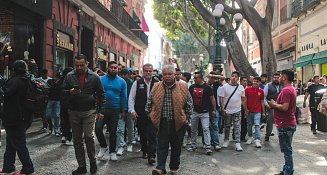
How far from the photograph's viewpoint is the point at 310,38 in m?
25.8

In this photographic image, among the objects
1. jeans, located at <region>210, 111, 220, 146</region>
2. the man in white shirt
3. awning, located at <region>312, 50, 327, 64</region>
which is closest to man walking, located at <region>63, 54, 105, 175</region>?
jeans, located at <region>210, 111, 220, 146</region>

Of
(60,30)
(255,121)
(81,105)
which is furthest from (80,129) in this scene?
(60,30)

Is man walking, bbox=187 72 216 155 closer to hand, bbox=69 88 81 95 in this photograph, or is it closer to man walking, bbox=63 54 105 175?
man walking, bbox=63 54 105 175

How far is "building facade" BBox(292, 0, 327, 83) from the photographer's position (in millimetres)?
23359

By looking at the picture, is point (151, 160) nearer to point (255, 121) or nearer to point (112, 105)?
point (112, 105)

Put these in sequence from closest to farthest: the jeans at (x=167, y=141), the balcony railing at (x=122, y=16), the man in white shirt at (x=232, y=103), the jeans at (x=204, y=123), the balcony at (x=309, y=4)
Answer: the jeans at (x=167, y=141), the jeans at (x=204, y=123), the man in white shirt at (x=232, y=103), the balcony railing at (x=122, y=16), the balcony at (x=309, y=4)

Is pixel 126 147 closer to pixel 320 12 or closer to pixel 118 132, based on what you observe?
pixel 118 132

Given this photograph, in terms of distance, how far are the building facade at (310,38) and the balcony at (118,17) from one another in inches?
407

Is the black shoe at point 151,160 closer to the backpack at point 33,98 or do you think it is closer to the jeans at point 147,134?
the jeans at point 147,134

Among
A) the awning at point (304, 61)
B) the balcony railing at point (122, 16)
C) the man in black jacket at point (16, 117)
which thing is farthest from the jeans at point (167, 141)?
the awning at point (304, 61)

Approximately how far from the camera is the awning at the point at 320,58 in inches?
874

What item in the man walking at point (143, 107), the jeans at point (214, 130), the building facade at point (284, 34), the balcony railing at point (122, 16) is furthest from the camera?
the building facade at point (284, 34)

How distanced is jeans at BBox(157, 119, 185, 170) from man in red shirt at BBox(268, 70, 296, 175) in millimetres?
1462

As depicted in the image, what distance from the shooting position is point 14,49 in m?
13.7
